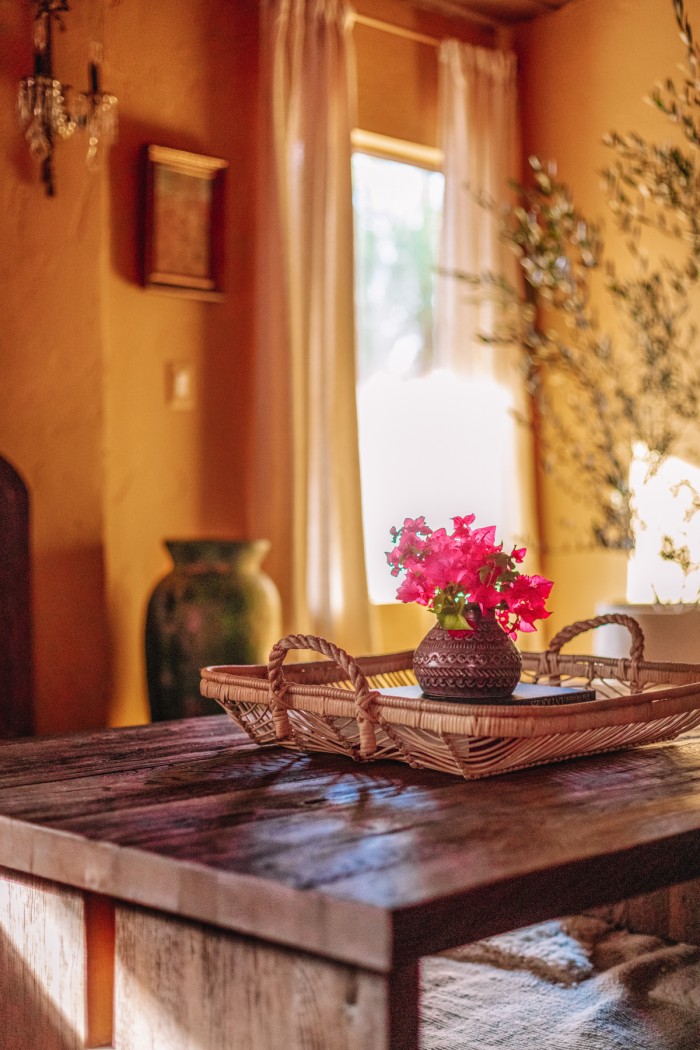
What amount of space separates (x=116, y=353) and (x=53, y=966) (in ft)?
8.79

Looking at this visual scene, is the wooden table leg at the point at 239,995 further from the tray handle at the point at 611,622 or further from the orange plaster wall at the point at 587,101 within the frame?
the orange plaster wall at the point at 587,101

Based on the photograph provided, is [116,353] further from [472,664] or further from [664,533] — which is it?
[472,664]

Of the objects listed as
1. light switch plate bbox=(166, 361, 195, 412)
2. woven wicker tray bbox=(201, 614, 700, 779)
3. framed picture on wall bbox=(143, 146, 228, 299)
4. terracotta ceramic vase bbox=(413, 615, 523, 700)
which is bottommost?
woven wicker tray bbox=(201, 614, 700, 779)

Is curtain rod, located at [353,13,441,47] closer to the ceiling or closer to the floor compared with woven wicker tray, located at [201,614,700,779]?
closer to the ceiling

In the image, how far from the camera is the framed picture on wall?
390 centimetres

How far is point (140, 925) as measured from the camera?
1.33 meters

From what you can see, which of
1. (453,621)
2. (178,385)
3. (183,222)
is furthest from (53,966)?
(183,222)

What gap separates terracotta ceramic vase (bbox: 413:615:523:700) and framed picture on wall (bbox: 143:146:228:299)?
94.8 inches

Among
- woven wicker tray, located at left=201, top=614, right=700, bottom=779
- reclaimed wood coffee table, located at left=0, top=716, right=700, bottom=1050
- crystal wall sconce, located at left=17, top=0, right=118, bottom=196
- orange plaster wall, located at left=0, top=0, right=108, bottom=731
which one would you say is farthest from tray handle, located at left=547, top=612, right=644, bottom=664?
crystal wall sconce, located at left=17, top=0, right=118, bottom=196

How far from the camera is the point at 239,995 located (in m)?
1.21

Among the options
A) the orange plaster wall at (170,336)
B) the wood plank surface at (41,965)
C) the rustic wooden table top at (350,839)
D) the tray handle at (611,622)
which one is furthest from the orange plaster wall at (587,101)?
the wood plank surface at (41,965)

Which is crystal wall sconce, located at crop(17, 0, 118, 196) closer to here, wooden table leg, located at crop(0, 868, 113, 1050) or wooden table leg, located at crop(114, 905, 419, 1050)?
wooden table leg, located at crop(0, 868, 113, 1050)

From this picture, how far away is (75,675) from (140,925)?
7.80 feet

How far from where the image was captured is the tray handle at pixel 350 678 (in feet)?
5.47
